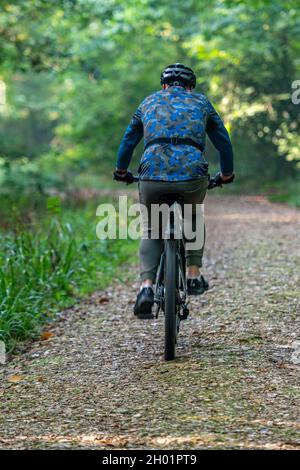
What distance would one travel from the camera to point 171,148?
16.4 ft

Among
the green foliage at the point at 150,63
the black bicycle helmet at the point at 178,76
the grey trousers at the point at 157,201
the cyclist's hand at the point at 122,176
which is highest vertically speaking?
the green foliage at the point at 150,63

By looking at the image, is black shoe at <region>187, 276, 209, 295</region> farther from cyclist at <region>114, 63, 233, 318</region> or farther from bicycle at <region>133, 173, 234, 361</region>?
cyclist at <region>114, 63, 233, 318</region>

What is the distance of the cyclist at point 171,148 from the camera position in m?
5.00

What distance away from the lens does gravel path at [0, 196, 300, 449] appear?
154 inches

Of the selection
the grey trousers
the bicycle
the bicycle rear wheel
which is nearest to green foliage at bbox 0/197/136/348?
the grey trousers

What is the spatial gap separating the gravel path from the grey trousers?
645mm

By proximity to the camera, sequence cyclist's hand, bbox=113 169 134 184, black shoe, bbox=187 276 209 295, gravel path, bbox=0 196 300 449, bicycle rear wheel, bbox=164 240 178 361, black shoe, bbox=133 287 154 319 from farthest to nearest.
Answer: black shoe, bbox=187 276 209 295, cyclist's hand, bbox=113 169 134 184, black shoe, bbox=133 287 154 319, bicycle rear wheel, bbox=164 240 178 361, gravel path, bbox=0 196 300 449

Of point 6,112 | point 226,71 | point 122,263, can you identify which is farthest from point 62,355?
point 6,112

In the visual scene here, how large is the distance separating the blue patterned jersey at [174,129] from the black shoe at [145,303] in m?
0.79

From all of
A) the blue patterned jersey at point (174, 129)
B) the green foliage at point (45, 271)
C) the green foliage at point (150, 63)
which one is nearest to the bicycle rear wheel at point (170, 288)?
the blue patterned jersey at point (174, 129)

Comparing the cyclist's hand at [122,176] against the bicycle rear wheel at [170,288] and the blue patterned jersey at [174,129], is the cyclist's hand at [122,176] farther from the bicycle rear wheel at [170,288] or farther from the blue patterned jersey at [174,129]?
the bicycle rear wheel at [170,288]

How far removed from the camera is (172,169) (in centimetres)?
498

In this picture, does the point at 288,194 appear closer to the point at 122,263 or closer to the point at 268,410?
the point at 122,263

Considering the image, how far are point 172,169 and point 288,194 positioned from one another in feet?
46.7
